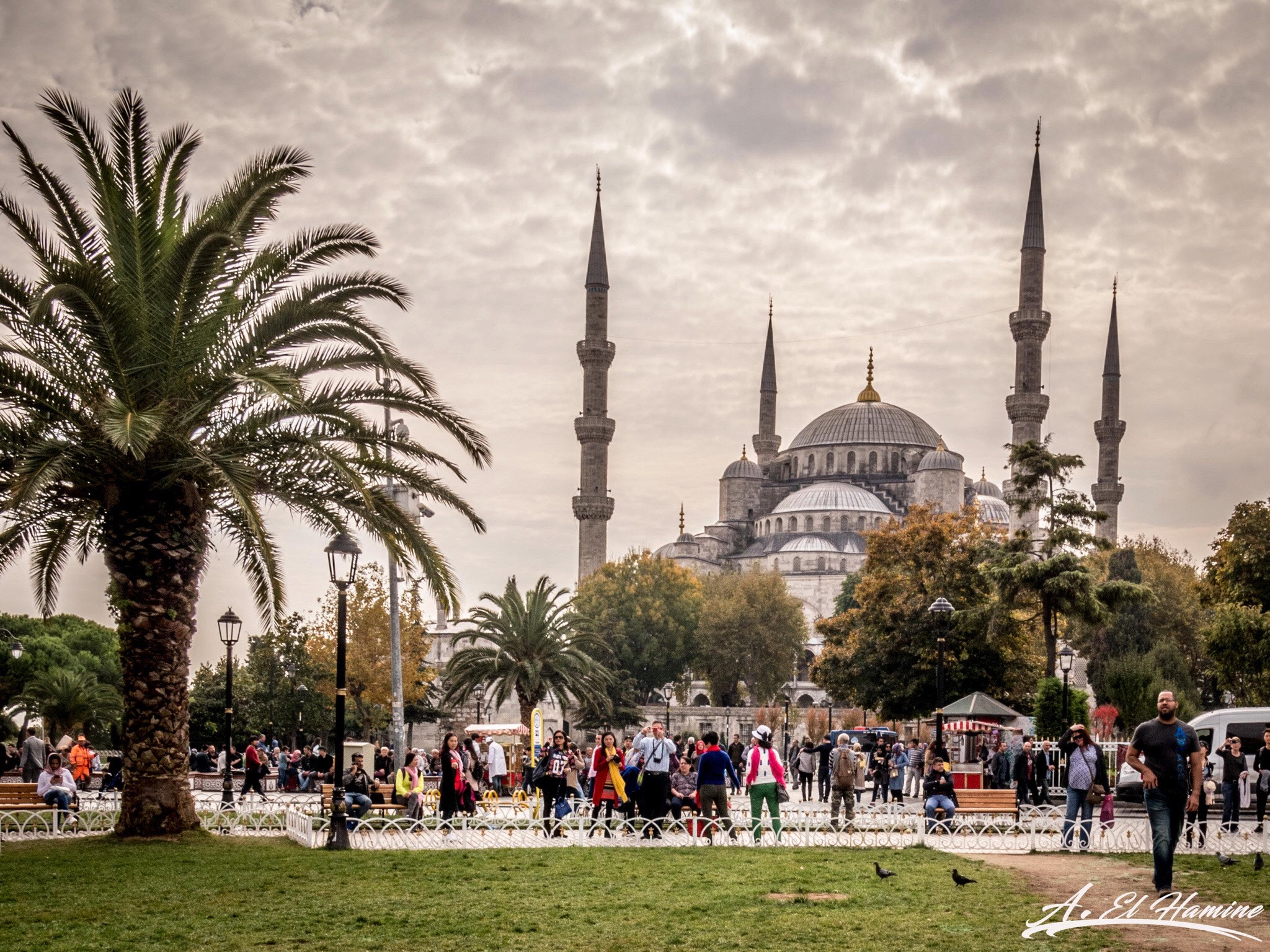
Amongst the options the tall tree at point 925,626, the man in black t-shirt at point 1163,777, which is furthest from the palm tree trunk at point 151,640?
the tall tree at point 925,626

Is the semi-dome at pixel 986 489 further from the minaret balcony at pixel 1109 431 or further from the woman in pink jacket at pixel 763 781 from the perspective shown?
the woman in pink jacket at pixel 763 781

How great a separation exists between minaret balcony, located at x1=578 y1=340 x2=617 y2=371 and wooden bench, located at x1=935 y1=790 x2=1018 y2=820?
→ 46418mm

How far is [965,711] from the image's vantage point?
25328 millimetres

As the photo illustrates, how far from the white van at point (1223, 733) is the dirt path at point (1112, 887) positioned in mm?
7981

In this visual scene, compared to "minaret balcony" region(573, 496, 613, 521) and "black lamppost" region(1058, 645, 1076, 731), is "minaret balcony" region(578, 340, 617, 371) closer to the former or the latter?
"minaret balcony" region(573, 496, 613, 521)

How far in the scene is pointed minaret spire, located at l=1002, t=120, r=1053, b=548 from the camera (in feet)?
175

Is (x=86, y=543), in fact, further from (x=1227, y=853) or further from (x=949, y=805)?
(x=1227, y=853)

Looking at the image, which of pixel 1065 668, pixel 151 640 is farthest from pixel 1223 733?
pixel 151 640

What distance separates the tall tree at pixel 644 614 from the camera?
56094 millimetres

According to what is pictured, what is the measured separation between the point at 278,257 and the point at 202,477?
7.09 feet

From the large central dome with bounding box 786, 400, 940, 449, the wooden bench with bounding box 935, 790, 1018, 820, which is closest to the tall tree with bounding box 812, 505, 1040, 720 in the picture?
the wooden bench with bounding box 935, 790, 1018, 820

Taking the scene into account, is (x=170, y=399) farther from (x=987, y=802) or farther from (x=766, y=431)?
(x=766, y=431)

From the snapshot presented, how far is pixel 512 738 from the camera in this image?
3275 cm

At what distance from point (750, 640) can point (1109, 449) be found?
19.5 meters
